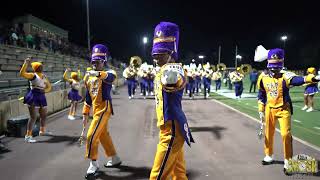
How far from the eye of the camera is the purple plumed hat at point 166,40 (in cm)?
381

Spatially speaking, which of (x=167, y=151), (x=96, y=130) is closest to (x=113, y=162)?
(x=96, y=130)

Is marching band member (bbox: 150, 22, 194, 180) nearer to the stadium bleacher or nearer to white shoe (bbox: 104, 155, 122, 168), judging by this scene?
white shoe (bbox: 104, 155, 122, 168)

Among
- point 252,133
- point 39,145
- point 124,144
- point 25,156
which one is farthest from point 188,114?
point 25,156

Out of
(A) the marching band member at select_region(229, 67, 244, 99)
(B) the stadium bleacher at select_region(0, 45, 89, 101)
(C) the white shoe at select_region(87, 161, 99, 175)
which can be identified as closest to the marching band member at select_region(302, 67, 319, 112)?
(A) the marching band member at select_region(229, 67, 244, 99)

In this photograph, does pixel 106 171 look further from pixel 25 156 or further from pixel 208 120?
pixel 208 120

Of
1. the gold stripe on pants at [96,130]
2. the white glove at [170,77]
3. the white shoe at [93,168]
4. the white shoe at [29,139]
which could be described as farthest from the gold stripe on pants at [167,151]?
the white shoe at [29,139]

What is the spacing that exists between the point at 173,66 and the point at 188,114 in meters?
10.4

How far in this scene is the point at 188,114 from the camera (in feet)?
45.6

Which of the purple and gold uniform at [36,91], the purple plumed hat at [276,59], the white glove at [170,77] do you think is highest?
the purple plumed hat at [276,59]

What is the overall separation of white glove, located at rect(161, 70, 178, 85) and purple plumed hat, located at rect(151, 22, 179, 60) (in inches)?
17.1

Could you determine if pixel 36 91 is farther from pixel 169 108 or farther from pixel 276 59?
pixel 169 108

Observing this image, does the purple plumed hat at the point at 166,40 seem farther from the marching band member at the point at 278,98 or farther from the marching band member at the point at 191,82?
the marching band member at the point at 191,82

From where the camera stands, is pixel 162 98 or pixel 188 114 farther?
pixel 188 114

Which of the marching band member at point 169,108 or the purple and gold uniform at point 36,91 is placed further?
the purple and gold uniform at point 36,91
